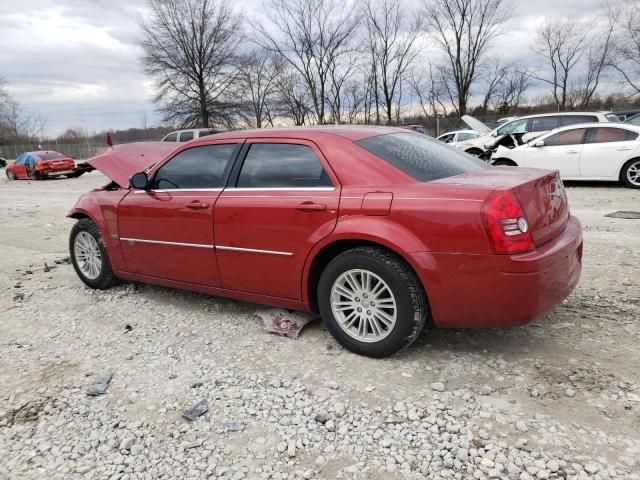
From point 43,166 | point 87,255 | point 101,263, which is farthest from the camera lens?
point 43,166

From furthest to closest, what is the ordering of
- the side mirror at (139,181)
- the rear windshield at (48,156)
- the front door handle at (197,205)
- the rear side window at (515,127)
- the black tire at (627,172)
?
the rear windshield at (48,156) → the rear side window at (515,127) → the black tire at (627,172) → the side mirror at (139,181) → the front door handle at (197,205)

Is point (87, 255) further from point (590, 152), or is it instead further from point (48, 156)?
point (48, 156)

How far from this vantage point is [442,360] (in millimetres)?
3215

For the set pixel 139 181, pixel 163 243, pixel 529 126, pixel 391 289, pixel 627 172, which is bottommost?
pixel 391 289

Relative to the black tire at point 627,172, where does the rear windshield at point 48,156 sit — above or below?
above

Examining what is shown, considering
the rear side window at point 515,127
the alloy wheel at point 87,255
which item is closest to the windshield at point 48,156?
the rear side window at point 515,127

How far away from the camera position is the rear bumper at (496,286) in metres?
2.75

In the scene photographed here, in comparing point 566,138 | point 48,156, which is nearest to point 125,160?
point 566,138

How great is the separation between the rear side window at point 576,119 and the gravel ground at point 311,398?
390 inches

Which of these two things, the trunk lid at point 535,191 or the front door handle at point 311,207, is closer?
the trunk lid at point 535,191

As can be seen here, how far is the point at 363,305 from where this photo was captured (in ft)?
10.6

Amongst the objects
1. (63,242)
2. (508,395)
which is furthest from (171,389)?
(63,242)

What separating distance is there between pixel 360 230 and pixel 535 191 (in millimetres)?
1098

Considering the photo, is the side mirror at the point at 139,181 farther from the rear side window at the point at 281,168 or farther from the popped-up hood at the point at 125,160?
the rear side window at the point at 281,168
